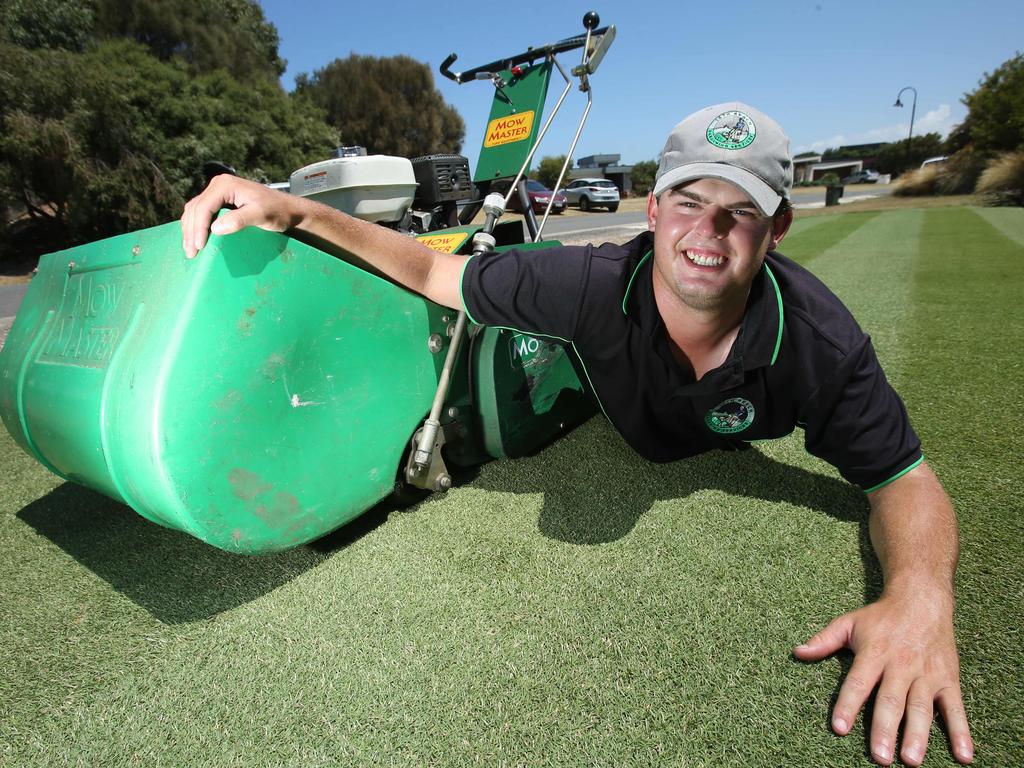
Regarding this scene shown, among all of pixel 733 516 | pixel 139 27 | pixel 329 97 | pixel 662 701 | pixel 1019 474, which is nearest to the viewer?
pixel 662 701

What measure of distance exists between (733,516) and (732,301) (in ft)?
2.19

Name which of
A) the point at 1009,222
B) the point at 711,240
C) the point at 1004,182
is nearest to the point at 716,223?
the point at 711,240

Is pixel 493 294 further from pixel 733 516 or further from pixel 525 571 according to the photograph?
pixel 733 516

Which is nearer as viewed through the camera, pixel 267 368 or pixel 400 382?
pixel 267 368

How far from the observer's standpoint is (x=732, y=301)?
148 cm

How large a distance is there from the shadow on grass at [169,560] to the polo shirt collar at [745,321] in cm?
103

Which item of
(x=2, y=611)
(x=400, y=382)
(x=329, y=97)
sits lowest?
(x=2, y=611)

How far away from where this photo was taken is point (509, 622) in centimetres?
139

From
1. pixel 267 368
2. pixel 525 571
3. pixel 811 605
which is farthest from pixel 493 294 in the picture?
pixel 811 605

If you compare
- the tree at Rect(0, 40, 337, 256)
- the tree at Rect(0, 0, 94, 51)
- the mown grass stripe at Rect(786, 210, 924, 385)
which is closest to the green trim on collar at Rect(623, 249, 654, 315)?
the mown grass stripe at Rect(786, 210, 924, 385)

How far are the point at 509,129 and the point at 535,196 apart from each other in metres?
13.2

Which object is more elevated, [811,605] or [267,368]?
[267,368]

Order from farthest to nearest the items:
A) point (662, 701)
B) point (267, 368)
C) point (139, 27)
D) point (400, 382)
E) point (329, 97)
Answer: point (329, 97) → point (139, 27) → point (400, 382) → point (267, 368) → point (662, 701)

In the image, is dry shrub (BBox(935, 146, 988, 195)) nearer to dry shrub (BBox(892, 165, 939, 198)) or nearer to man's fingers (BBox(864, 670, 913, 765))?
dry shrub (BBox(892, 165, 939, 198))
